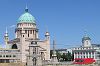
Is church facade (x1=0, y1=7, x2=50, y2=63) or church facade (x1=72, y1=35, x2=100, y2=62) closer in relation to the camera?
church facade (x1=0, y1=7, x2=50, y2=63)

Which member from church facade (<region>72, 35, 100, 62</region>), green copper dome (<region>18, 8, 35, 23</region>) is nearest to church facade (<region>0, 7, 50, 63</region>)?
green copper dome (<region>18, 8, 35, 23</region>)

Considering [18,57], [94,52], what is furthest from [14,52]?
[94,52]

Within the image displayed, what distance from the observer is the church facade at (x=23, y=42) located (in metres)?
121

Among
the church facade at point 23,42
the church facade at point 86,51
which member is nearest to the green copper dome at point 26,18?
the church facade at point 23,42

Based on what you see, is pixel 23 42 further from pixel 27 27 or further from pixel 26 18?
pixel 26 18

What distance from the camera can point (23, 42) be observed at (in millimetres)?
125312

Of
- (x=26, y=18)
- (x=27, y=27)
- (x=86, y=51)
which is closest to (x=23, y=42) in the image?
(x=27, y=27)

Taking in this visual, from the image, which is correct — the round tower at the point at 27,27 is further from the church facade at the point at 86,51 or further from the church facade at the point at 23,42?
the church facade at the point at 86,51

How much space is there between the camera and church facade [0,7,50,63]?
121438 mm

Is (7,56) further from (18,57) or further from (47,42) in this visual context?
(47,42)

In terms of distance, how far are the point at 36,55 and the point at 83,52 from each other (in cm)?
6658

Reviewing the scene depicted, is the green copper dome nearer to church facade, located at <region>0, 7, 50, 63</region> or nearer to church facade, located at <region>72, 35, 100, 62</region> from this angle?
church facade, located at <region>0, 7, 50, 63</region>

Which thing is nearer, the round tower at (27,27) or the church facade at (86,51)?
the round tower at (27,27)

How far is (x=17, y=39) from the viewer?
429 feet
